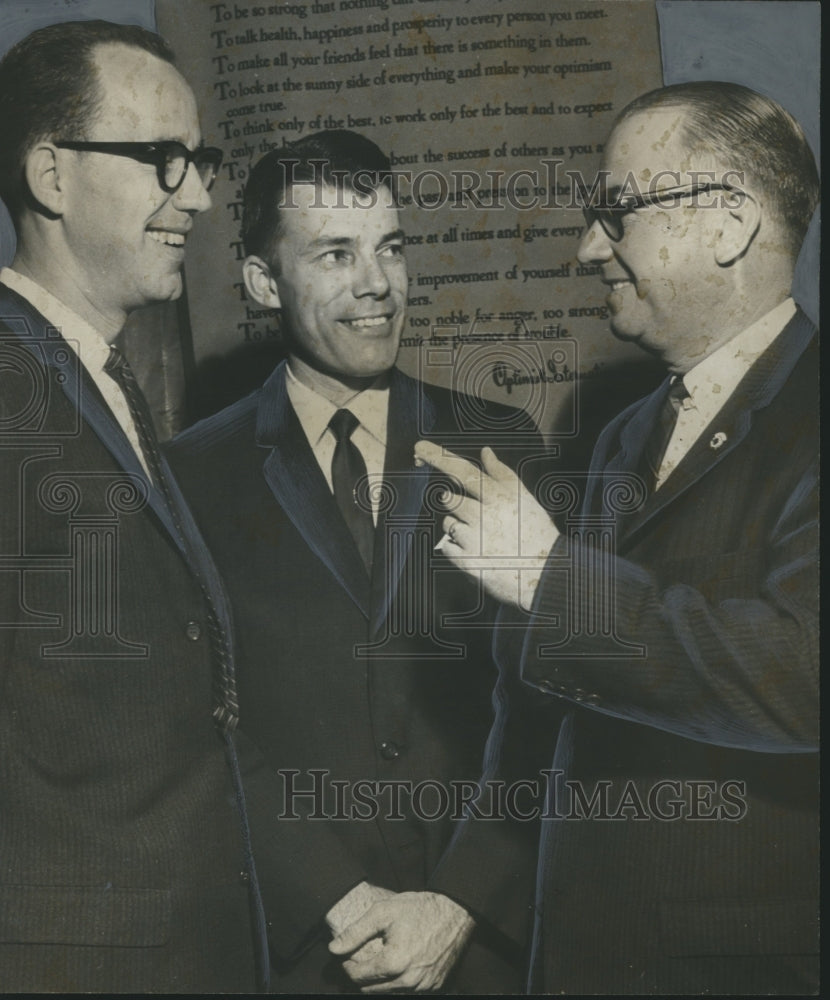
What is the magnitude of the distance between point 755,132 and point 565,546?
105 cm

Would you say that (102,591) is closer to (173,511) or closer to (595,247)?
(173,511)

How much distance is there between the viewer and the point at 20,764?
292 centimetres

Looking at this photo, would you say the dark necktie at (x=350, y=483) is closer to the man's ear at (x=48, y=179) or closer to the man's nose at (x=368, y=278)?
the man's nose at (x=368, y=278)

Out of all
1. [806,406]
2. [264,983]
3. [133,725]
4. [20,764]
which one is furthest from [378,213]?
[264,983]

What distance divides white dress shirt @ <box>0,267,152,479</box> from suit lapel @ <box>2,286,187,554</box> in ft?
0.04

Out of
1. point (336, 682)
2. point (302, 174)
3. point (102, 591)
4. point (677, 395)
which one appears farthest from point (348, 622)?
point (302, 174)

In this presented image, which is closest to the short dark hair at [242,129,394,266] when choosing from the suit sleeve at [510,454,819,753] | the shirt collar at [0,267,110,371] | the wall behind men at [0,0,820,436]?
the wall behind men at [0,0,820,436]

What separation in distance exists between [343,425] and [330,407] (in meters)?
0.05

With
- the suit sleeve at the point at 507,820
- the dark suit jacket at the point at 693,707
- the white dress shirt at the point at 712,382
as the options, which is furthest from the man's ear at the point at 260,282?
the white dress shirt at the point at 712,382

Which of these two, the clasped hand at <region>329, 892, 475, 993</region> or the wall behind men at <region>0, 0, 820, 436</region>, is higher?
the wall behind men at <region>0, 0, 820, 436</region>

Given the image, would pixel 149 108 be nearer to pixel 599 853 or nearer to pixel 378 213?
pixel 378 213

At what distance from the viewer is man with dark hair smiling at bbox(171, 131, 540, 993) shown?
9.84 ft

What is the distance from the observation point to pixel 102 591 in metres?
2.99

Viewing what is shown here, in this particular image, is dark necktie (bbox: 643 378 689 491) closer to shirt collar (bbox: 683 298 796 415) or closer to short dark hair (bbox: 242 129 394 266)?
shirt collar (bbox: 683 298 796 415)
